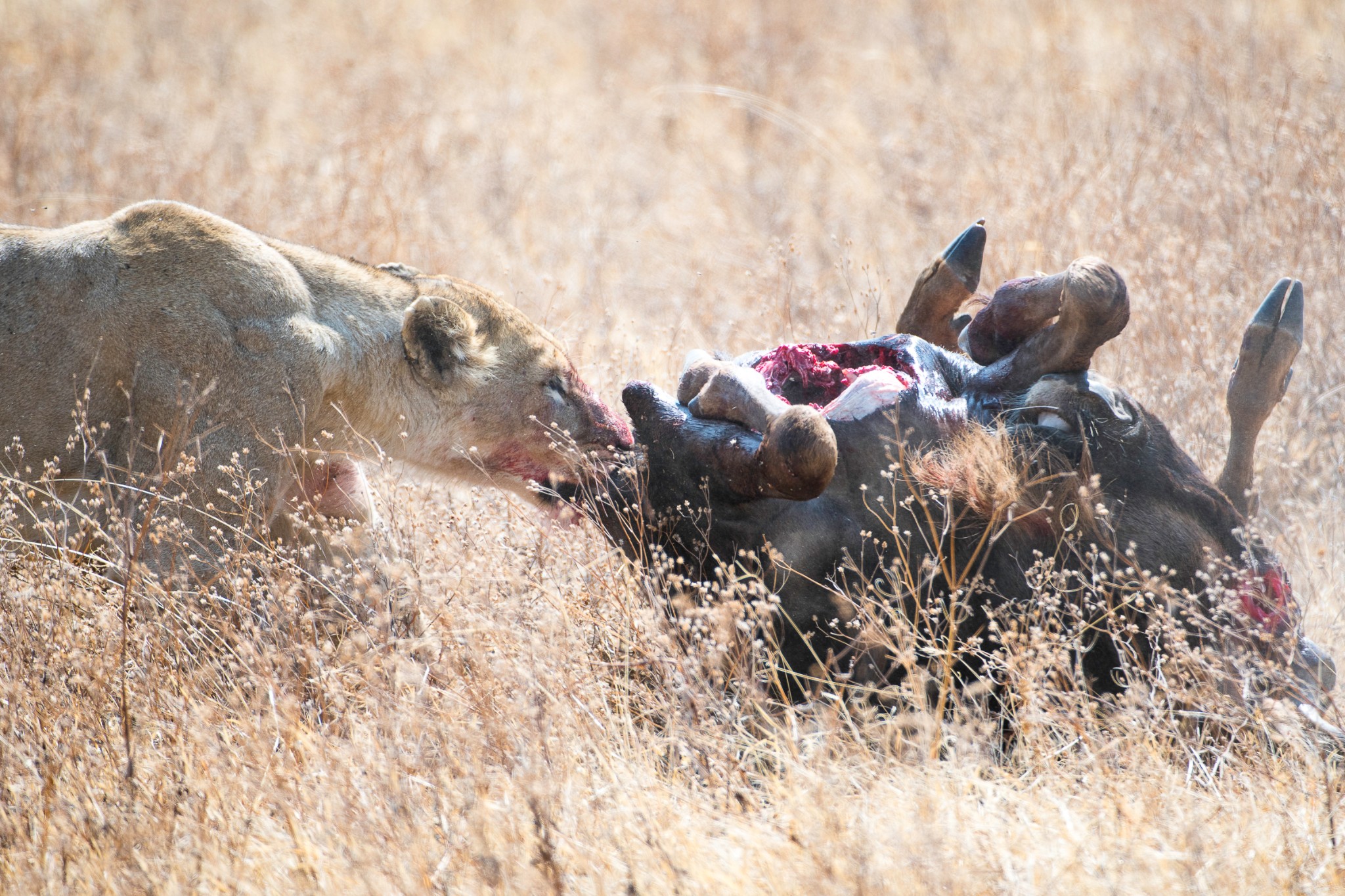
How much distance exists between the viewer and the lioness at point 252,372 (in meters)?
3.60

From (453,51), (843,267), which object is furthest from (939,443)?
(453,51)

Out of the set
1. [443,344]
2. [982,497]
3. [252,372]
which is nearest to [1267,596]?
[982,497]

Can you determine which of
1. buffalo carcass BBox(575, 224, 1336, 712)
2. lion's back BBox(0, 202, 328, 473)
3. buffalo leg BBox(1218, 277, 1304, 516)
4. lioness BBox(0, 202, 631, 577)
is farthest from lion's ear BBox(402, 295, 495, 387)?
buffalo leg BBox(1218, 277, 1304, 516)

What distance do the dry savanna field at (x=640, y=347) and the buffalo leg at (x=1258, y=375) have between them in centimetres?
77

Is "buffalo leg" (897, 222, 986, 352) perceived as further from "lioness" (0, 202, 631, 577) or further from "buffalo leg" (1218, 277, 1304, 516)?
"lioness" (0, 202, 631, 577)

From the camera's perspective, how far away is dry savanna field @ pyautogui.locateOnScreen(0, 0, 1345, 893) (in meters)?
2.43

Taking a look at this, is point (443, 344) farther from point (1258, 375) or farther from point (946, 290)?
point (1258, 375)

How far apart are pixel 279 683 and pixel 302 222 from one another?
4.88 metres

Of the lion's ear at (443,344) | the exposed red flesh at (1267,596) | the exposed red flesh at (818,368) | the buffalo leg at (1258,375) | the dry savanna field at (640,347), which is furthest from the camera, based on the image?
the lion's ear at (443,344)

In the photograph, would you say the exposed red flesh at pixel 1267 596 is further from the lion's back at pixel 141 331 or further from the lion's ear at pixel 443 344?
the lion's back at pixel 141 331

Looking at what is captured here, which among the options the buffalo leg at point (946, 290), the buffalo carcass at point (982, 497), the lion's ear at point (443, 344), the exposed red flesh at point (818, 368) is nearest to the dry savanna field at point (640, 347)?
the buffalo carcass at point (982, 497)

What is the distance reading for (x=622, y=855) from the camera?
238 centimetres

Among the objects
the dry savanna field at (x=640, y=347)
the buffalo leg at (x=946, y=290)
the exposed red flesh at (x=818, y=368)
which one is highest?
the buffalo leg at (x=946, y=290)

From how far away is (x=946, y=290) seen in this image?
3.94 m
